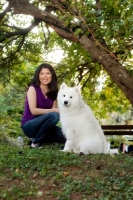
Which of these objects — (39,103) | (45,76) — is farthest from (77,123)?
(45,76)

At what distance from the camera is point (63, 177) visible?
4.41 m

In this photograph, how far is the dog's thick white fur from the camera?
20.9 feet

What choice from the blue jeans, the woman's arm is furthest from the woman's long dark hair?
the blue jeans

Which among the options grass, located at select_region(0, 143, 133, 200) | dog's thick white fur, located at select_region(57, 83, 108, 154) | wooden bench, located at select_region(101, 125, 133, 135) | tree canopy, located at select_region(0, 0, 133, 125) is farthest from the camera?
wooden bench, located at select_region(101, 125, 133, 135)

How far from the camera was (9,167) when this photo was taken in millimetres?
4766

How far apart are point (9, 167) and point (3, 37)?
3.87 metres

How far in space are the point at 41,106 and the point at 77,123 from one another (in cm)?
99

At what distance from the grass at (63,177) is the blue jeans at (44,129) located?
1.40 m

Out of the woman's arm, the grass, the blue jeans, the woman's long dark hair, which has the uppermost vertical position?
the woman's long dark hair

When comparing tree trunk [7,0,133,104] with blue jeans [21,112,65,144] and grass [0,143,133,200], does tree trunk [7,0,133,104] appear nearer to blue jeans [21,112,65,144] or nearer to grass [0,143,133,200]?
grass [0,143,133,200]

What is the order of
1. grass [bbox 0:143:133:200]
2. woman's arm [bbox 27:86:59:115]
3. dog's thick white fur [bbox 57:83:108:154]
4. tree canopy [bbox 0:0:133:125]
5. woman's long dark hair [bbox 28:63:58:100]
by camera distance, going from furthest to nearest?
1. woman's long dark hair [bbox 28:63:58:100]
2. woman's arm [bbox 27:86:59:115]
3. dog's thick white fur [bbox 57:83:108:154]
4. tree canopy [bbox 0:0:133:125]
5. grass [bbox 0:143:133:200]

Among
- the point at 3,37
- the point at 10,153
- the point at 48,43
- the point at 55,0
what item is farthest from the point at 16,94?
the point at 10,153

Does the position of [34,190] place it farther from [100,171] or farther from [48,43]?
[48,43]

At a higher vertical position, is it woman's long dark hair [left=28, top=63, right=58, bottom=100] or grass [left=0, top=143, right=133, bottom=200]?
woman's long dark hair [left=28, top=63, right=58, bottom=100]
